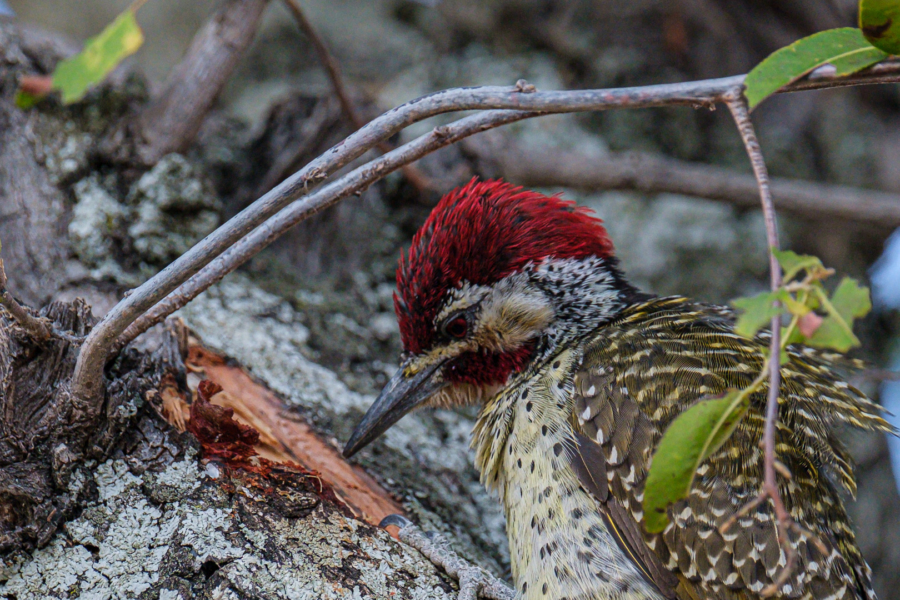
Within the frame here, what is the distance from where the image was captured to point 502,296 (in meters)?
2.54

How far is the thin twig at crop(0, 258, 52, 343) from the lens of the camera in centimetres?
154

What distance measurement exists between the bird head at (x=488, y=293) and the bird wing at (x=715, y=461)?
21 centimetres

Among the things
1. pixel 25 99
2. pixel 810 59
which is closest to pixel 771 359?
pixel 810 59

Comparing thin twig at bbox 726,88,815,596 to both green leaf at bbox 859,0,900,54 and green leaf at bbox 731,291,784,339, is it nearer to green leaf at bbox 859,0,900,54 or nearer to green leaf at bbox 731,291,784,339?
green leaf at bbox 731,291,784,339

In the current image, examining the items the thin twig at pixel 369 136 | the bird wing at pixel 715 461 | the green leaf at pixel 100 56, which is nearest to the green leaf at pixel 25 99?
the green leaf at pixel 100 56

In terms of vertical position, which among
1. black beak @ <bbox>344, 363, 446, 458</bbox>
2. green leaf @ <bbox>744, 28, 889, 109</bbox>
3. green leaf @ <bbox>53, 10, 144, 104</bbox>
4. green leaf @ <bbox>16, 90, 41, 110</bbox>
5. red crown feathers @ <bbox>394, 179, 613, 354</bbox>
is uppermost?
green leaf @ <bbox>744, 28, 889, 109</bbox>

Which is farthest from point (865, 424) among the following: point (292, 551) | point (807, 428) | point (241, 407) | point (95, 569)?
point (95, 569)

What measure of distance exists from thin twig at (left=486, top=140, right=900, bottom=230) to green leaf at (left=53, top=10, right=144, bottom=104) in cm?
182

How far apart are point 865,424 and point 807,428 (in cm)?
28

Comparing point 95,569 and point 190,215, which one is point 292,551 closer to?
point 95,569

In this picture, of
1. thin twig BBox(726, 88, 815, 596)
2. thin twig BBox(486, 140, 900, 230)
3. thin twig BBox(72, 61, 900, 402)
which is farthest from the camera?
thin twig BBox(486, 140, 900, 230)

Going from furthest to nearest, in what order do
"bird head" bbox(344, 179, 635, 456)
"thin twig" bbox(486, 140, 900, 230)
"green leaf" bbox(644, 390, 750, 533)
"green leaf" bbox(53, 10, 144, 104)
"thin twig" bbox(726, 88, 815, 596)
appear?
"thin twig" bbox(486, 140, 900, 230) < "bird head" bbox(344, 179, 635, 456) < "green leaf" bbox(53, 10, 144, 104) < "green leaf" bbox(644, 390, 750, 533) < "thin twig" bbox(726, 88, 815, 596)

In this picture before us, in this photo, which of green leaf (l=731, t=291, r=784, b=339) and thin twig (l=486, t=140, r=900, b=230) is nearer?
green leaf (l=731, t=291, r=784, b=339)

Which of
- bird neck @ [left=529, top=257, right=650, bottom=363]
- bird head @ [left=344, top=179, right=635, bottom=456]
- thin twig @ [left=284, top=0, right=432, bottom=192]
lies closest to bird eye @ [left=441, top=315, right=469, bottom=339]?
bird head @ [left=344, top=179, right=635, bottom=456]
